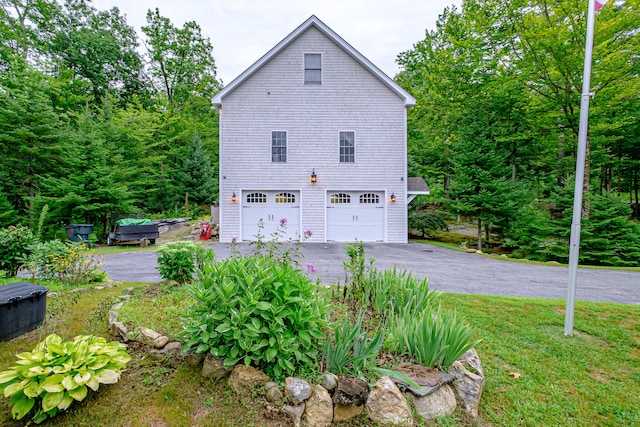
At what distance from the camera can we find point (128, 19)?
890 inches

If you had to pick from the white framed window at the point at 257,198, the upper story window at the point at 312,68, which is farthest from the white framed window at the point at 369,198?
the upper story window at the point at 312,68

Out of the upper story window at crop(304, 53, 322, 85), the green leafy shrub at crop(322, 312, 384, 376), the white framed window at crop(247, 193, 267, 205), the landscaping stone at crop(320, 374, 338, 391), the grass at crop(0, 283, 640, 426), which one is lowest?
the grass at crop(0, 283, 640, 426)

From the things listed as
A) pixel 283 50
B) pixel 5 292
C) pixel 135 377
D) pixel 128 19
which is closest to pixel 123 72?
pixel 128 19

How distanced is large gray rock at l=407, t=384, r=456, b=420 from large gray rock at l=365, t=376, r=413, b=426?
11 cm

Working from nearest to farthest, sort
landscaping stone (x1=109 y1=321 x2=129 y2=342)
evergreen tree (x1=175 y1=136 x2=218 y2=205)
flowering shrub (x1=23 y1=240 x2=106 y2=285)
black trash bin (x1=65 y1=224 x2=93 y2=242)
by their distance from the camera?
landscaping stone (x1=109 y1=321 x2=129 y2=342)
flowering shrub (x1=23 y1=240 x2=106 y2=285)
black trash bin (x1=65 y1=224 x2=93 y2=242)
evergreen tree (x1=175 y1=136 x2=218 y2=205)

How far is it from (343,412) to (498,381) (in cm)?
143

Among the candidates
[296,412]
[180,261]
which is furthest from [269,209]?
[296,412]

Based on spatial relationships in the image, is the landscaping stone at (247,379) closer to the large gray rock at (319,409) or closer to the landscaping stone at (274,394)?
the landscaping stone at (274,394)

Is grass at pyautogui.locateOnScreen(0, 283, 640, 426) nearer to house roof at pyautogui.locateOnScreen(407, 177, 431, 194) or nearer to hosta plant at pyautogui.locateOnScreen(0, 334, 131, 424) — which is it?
hosta plant at pyautogui.locateOnScreen(0, 334, 131, 424)

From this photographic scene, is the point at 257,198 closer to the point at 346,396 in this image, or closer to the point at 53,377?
the point at 53,377

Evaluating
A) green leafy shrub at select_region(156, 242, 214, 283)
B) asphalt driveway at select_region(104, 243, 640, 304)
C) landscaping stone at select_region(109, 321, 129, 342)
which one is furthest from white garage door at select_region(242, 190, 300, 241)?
landscaping stone at select_region(109, 321, 129, 342)

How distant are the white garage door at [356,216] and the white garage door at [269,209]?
149cm

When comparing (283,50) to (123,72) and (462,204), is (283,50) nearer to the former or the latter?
(462,204)

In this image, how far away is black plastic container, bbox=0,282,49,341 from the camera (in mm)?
2715
